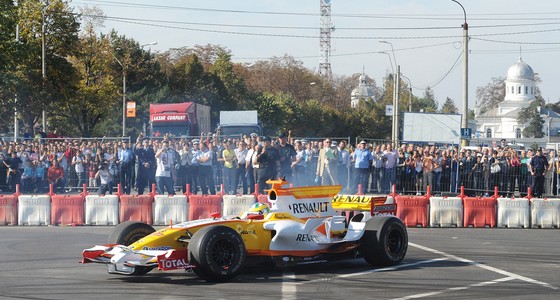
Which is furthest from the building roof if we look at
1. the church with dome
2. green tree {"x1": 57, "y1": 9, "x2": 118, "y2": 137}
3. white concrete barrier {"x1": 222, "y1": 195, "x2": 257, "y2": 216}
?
white concrete barrier {"x1": 222, "y1": 195, "x2": 257, "y2": 216}

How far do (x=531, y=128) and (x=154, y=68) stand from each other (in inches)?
3732

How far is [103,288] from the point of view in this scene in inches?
442

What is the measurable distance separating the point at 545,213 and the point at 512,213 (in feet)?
2.85

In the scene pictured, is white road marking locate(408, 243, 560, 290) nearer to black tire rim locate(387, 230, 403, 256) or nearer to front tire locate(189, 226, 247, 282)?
black tire rim locate(387, 230, 403, 256)

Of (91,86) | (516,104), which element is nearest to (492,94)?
(516,104)

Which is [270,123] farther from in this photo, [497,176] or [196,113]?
[497,176]

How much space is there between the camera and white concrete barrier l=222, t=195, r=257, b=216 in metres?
21.0

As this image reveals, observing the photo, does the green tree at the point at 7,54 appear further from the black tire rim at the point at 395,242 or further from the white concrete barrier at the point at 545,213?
the black tire rim at the point at 395,242

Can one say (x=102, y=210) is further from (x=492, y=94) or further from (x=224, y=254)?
(x=492, y=94)

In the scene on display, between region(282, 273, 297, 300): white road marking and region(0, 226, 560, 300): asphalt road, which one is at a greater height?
region(0, 226, 560, 300): asphalt road

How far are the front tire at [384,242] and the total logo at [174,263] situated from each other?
3.20 m

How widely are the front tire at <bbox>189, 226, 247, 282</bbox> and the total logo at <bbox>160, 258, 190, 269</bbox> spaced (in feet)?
0.39

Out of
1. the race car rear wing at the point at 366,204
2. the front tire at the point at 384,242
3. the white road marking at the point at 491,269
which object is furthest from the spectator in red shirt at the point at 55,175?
the front tire at the point at 384,242

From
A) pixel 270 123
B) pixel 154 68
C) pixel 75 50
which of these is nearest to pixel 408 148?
pixel 75 50
